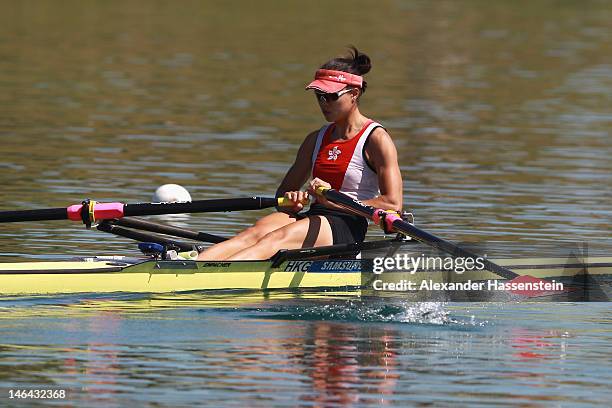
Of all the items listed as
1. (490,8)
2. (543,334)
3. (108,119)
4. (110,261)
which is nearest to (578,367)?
(543,334)

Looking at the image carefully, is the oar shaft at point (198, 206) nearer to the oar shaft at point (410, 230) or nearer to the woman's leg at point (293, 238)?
the woman's leg at point (293, 238)

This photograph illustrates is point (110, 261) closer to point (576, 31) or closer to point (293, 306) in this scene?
point (293, 306)

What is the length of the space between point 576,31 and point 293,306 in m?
36.1

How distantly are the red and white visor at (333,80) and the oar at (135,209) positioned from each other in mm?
1002

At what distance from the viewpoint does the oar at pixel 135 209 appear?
12453 mm

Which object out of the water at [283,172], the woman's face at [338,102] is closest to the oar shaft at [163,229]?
the water at [283,172]

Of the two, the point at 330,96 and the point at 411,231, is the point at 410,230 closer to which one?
the point at 411,231

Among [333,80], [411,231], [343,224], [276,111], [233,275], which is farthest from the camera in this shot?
[276,111]

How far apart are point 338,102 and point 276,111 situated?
14350 millimetres

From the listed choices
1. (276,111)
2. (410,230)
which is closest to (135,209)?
(410,230)

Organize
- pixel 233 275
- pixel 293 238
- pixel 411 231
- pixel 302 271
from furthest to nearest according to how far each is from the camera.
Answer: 1. pixel 293 238
2. pixel 302 271
3. pixel 233 275
4. pixel 411 231

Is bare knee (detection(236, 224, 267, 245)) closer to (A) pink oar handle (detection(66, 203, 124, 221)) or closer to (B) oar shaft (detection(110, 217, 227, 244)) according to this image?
(B) oar shaft (detection(110, 217, 227, 244))

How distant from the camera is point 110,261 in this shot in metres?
12.8

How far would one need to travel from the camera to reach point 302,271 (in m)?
12.3
